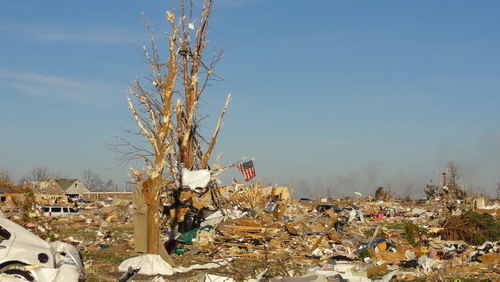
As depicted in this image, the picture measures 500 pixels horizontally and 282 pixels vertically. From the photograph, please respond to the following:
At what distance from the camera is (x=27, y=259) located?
973 cm

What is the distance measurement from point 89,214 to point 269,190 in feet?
41.5

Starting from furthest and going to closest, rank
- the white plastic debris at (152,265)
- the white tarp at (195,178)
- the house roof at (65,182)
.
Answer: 1. the house roof at (65,182)
2. the white tarp at (195,178)
3. the white plastic debris at (152,265)

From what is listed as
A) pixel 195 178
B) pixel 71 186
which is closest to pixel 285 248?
pixel 195 178

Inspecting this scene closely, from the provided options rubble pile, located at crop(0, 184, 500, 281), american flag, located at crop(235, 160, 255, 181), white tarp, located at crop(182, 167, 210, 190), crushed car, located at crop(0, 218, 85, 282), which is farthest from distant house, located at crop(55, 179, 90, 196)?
crushed car, located at crop(0, 218, 85, 282)

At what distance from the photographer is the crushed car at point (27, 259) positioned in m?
9.56

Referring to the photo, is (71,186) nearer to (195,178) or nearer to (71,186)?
(71,186)

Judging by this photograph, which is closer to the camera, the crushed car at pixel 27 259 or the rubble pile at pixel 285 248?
the crushed car at pixel 27 259

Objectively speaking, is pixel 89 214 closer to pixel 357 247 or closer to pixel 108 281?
pixel 357 247

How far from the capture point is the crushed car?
956 cm

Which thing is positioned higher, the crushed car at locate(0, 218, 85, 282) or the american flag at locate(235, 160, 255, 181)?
the american flag at locate(235, 160, 255, 181)

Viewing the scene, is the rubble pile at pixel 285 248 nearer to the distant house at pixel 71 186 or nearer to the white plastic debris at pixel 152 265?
the white plastic debris at pixel 152 265

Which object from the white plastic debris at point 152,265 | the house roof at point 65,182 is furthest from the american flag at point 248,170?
the house roof at point 65,182

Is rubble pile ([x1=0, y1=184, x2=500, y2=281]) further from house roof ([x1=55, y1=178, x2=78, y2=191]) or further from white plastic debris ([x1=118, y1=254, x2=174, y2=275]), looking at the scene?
house roof ([x1=55, y1=178, x2=78, y2=191])

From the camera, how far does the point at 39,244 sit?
1022 centimetres
